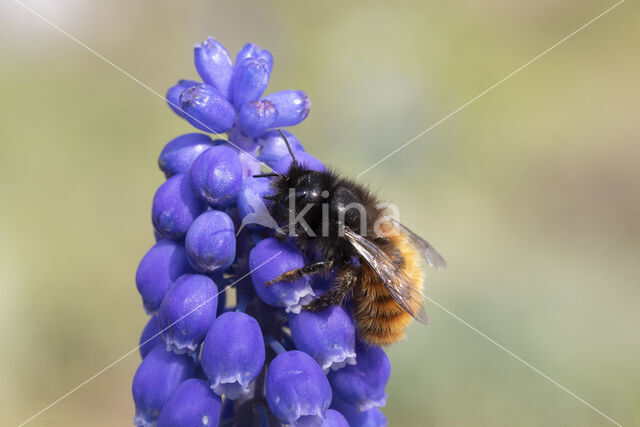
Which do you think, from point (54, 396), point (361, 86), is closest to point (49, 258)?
point (54, 396)

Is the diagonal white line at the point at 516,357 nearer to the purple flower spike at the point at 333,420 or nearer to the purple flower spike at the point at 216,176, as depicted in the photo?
the purple flower spike at the point at 333,420

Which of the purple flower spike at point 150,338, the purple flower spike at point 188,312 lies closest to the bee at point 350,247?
the purple flower spike at point 188,312

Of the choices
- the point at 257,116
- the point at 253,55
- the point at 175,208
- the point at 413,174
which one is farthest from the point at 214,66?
the point at 413,174

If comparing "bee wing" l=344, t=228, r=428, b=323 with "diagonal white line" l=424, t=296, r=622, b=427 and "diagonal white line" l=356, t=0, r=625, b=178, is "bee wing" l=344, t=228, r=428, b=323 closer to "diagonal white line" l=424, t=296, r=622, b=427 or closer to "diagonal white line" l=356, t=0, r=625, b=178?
"diagonal white line" l=424, t=296, r=622, b=427

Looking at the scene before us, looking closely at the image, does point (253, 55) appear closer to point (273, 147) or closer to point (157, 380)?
point (273, 147)

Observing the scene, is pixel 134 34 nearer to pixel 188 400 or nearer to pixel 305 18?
pixel 305 18

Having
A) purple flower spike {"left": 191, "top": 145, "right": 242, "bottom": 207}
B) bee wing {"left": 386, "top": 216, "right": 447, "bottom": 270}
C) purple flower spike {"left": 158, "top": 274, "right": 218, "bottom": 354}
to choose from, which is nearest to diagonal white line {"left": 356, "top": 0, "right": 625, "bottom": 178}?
bee wing {"left": 386, "top": 216, "right": 447, "bottom": 270}
